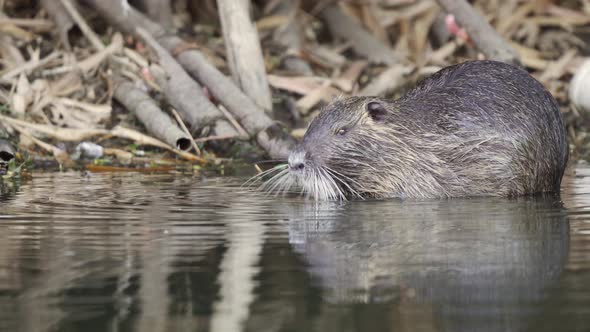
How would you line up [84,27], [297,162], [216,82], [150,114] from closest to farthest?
[297,162] → [150,114] → [216,82] → [84,27]

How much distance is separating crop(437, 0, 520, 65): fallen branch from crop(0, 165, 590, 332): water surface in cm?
262

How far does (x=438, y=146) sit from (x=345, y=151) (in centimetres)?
47

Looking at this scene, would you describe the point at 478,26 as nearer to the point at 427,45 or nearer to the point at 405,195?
the point at 427,45

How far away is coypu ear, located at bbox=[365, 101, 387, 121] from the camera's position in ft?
18.7

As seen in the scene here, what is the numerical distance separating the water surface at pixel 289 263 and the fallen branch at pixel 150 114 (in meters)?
1.85

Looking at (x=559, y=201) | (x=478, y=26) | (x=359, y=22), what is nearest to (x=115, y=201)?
(x=559, y=201)

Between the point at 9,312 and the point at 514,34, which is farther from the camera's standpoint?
the point at 514,34

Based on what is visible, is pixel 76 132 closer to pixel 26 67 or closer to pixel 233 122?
pixel 26 67

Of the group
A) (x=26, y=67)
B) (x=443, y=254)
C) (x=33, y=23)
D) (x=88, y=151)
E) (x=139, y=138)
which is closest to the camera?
(x=443, y=254)

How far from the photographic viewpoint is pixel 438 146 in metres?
5.66

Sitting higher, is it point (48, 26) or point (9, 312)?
point (48, 26)

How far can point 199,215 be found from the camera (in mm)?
4684

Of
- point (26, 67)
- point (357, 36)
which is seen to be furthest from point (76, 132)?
point (357, 36)

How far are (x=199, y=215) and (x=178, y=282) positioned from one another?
157 centimetres
